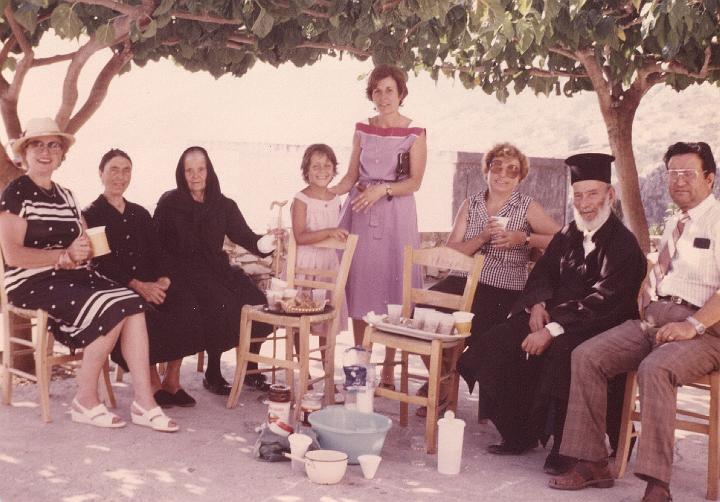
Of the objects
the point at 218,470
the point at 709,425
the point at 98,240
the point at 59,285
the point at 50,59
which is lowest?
the point at 218,470

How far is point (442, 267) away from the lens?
16.1 ft

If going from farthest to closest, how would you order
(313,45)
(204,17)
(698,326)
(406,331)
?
1. (313,45)
2. (204,17)
3. (406,331)
4. (698,326)

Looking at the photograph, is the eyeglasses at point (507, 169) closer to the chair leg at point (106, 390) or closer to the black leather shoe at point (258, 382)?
the black leather shoe at point (258, 382)

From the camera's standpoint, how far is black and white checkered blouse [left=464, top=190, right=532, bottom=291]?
5.27m

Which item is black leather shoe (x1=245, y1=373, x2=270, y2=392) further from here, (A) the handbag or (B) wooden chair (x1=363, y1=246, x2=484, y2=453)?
(A) the handbag

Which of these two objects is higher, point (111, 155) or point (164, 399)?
point (111, 155)

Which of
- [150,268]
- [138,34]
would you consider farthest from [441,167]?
[138,34]

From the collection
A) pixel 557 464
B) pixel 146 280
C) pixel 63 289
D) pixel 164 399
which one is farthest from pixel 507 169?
pixel 63 289

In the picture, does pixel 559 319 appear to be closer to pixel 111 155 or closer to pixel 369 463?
pixel 369 463

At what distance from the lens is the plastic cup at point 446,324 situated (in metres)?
4.64

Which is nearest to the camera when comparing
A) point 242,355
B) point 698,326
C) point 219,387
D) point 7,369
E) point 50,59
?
point 698,326

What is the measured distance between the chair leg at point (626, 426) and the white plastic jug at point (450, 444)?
81cm

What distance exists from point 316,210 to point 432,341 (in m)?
1.55

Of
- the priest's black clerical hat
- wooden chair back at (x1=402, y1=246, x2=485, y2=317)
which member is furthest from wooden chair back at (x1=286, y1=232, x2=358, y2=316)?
the priest's black clerical hat
